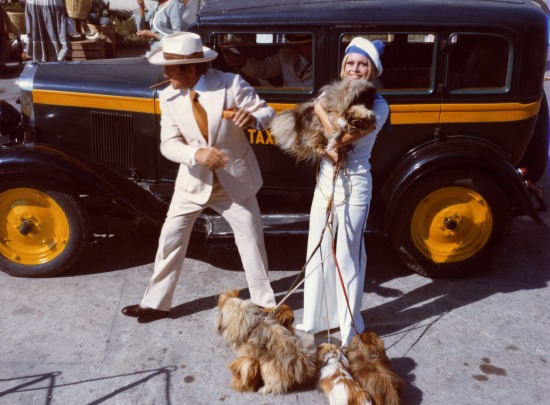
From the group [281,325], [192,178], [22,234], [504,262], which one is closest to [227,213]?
[192,178]

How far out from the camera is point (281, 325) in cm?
342

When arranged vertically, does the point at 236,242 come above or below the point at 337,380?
above

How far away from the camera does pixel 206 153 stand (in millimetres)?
3406

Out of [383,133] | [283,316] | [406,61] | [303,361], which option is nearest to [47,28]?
[406,61]

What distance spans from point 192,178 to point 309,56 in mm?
1366

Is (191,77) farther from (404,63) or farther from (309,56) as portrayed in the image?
(404,63)

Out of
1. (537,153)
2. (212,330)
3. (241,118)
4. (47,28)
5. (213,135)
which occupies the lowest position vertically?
(212,330)

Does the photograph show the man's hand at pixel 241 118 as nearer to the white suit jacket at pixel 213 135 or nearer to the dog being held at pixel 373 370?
the white suit jacket at pixel 213 135

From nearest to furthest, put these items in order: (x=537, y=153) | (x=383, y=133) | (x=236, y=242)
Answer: (x=236, y=242) → (x=383, y=133) → (x=537, y=153)

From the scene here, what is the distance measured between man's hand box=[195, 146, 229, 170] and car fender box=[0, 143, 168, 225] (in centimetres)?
114

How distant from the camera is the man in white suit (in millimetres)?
3521

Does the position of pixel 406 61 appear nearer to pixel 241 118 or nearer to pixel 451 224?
pixel 451 224

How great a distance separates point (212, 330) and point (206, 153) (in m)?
1.23

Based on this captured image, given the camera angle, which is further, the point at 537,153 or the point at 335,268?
the point at 537,153
